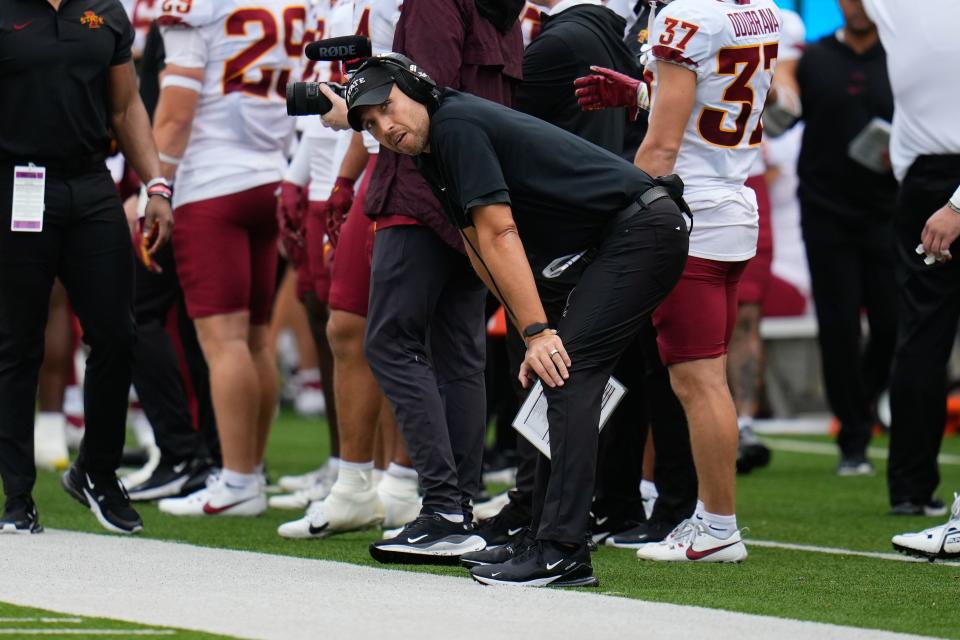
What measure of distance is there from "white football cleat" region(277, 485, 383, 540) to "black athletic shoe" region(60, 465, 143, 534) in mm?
584

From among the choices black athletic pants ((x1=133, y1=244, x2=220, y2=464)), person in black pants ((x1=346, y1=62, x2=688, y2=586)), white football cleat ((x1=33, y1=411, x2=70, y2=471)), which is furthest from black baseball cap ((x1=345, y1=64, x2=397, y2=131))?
white football cleat ((x1=33, y1=411, x2=70, y2=471))

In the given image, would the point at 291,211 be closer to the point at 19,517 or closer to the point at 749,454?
the point at 19,517

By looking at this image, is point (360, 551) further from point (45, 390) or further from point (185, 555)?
point (45, 390)

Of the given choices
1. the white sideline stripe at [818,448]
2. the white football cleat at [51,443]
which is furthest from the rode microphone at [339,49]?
the white sideline stripe at [818,448]

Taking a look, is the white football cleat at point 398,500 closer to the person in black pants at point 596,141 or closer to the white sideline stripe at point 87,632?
the person in black pants at point 596,141

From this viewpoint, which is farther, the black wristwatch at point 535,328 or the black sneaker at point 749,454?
the black sneaker at point 749,454

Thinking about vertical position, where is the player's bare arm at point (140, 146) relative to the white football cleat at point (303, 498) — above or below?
above

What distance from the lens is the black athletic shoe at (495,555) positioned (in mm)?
4883

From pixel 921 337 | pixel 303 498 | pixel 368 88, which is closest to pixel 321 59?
pixel 368 88

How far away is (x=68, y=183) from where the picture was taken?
19.3 ft

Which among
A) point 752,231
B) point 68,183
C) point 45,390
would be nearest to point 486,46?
point 752,231

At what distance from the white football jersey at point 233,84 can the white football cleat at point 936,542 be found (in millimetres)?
2967

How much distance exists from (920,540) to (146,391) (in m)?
3.77

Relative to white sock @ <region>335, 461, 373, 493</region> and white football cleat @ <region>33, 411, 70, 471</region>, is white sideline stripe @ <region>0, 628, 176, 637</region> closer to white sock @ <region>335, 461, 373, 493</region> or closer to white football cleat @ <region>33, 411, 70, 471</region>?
white sock @ <region>335, 461, 373, 493</region>
